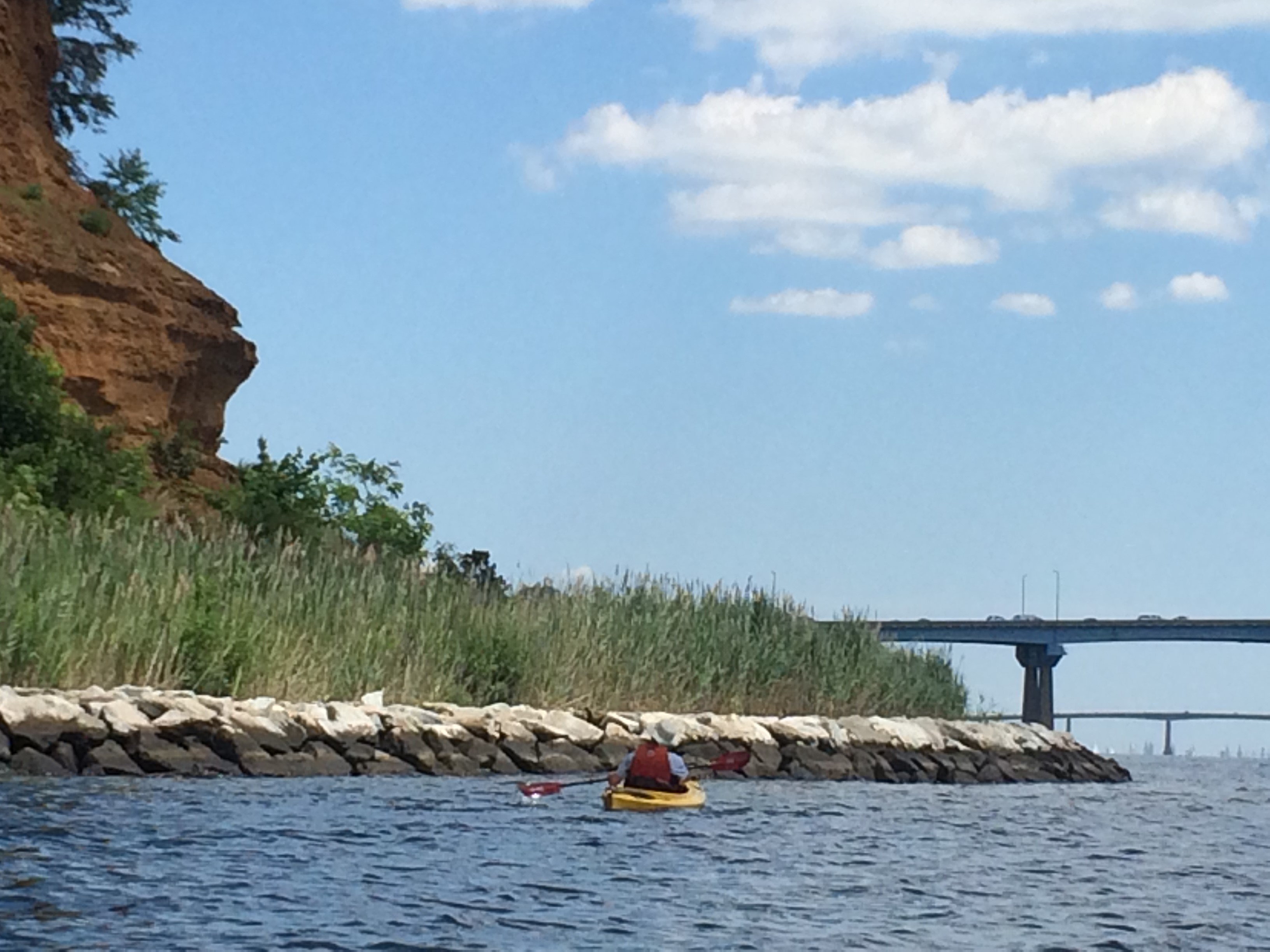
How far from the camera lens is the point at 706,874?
632 inches

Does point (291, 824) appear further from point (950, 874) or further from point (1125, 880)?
point (1125, 880)

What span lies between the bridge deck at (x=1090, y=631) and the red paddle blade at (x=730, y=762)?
57377mm

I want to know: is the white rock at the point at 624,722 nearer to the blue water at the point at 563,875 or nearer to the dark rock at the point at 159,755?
the blue water at the point at 563,875

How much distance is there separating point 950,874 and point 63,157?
42.2 meters

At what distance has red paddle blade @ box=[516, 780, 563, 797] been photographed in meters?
21.3

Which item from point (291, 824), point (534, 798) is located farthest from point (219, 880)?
point (534, 798)

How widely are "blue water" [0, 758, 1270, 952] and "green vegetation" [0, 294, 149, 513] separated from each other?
13802mm

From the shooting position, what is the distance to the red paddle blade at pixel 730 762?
2656 cm

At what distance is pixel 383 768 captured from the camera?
23.7 meters

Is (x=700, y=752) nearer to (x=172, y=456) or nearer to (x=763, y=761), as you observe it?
(x=763, y=761)

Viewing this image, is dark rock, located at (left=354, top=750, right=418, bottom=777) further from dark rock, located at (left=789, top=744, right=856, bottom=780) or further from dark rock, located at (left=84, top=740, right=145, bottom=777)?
dark rock, located at (left=789, top=744, right=856, bottom=780)

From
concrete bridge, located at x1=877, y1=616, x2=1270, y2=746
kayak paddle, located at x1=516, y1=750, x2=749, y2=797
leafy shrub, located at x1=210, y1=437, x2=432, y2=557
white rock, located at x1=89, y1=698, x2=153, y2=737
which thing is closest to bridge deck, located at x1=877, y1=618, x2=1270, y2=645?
concrete bridge, located at x1=877, y1=616, x2=1270, y2=746

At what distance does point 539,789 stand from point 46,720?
5.25 meters

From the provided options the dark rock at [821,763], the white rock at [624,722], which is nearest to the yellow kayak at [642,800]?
the white rock at [624,722]
